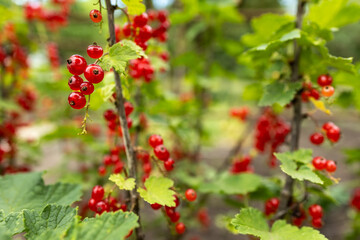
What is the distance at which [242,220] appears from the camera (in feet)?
3.18

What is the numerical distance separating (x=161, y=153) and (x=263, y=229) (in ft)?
1.63

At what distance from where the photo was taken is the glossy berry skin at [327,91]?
1.04 meters

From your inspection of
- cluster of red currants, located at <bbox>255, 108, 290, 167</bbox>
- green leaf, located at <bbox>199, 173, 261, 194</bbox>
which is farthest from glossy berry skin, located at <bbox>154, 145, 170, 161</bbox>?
cluster of red currants, located at <bbox>255, 108, 290, 167</bbox>

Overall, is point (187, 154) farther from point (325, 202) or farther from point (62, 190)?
point (62, 190)

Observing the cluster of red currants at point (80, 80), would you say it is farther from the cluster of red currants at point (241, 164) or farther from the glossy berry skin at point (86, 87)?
the cluster of red currants at point (241, 164)

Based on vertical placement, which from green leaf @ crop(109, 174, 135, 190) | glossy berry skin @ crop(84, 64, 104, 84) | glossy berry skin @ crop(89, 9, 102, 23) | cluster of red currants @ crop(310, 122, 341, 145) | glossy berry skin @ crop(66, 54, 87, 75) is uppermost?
glossy berry skin @ crop(89, 9, 102, 23)

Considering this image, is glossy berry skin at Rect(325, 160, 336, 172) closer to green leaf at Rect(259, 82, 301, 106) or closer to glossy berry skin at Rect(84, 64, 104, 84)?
green leaf at Rect(259, 82, 301, 106)

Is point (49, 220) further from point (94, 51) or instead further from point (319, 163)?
point (319, 163)

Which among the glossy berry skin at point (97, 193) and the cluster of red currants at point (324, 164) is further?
the cluster of red currants at point (324, 164)

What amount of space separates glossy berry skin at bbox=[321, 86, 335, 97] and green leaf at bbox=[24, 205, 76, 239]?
1.04 meters

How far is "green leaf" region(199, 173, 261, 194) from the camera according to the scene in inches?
55.7

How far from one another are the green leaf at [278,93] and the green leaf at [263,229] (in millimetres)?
464

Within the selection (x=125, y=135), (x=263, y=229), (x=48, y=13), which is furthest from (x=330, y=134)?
(x=48, y=13)

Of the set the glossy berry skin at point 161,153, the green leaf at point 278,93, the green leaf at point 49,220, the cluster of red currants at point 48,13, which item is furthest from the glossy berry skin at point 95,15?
the cluster of red currants at point 48,13
